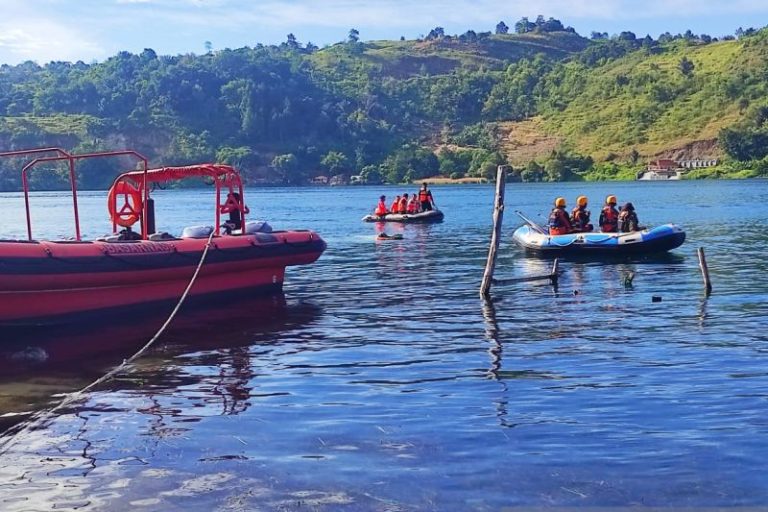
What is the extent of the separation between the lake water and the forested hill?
106m

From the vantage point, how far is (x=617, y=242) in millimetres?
25422

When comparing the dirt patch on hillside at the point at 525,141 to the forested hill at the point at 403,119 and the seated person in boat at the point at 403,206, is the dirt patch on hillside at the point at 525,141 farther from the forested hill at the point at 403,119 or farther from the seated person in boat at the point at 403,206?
the seated person in boat at the point at 403,206

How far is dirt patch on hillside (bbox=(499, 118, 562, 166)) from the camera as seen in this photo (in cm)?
14400

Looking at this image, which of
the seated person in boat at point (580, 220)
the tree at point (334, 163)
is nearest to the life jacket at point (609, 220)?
the seated person in boat at point (580, 220)

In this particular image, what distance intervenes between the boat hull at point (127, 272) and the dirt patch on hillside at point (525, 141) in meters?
121

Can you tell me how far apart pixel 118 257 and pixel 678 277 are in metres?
12.4

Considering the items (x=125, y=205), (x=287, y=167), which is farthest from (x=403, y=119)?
(x=125, y=205)

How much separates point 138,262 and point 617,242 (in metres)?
13.4

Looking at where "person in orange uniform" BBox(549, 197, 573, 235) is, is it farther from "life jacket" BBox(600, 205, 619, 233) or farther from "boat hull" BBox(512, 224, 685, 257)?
"life jacket" BBox(600, 205, 619, 233)

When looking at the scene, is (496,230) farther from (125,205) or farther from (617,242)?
(617,242)

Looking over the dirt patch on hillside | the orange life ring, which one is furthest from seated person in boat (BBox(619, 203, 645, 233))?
the dirt patch on hillside

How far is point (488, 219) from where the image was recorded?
51406mm

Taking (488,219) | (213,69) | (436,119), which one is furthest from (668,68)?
(488,219)

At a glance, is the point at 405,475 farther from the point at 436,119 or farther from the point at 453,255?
the point at 436,119
